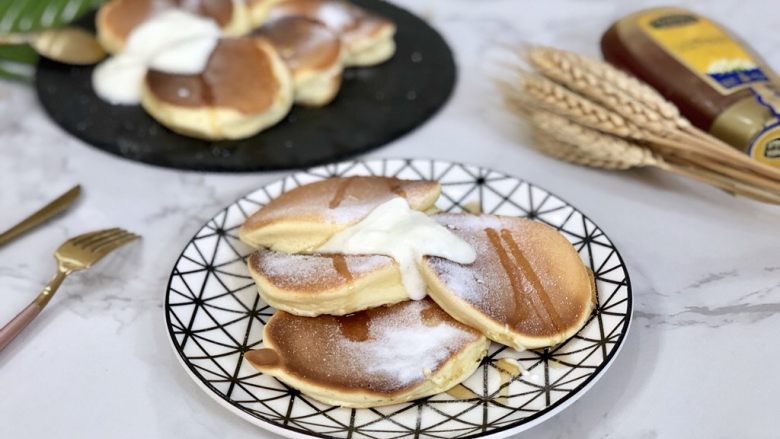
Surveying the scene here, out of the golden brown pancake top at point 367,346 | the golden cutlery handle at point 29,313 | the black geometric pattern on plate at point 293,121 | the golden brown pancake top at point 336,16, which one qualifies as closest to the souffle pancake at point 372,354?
the golden brown pancake top at point 367,346

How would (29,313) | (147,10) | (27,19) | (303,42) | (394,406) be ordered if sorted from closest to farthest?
1. (394,406)
2. (29,313)
3. (303,42)
4. (147,10)
5. (27,19)

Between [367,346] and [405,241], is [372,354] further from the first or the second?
[405,241]

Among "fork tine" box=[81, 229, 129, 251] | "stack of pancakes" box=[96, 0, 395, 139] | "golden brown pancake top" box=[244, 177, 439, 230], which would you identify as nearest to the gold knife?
"fork tine" box=[81, 229, 129, 251]

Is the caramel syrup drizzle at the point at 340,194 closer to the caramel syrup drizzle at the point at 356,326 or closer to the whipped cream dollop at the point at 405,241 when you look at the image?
the whipped cream dollop at the point at 405,241

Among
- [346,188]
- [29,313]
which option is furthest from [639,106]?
[29,313]

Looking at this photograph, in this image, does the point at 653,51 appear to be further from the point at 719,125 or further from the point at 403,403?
the point at 403,403

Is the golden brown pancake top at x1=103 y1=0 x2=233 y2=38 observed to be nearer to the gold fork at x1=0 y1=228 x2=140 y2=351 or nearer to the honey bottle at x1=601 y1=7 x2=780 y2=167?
the gold fork at x1=0 y1=228 x2=140 y2=351

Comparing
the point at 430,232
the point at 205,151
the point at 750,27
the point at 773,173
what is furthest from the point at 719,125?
the point at 205,151

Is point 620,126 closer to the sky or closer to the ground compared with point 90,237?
closer to the sky
